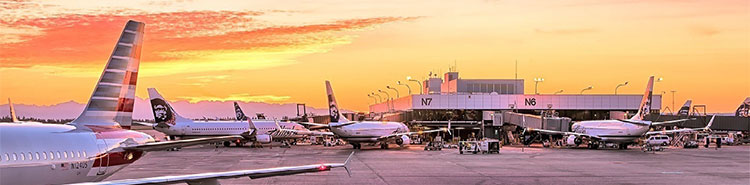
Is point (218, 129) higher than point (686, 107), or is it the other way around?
point (686, 107)

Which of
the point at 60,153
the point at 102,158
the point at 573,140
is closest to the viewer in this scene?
the point at 60,153

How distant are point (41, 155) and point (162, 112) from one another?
79772mm

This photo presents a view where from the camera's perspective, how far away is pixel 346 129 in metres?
84.8

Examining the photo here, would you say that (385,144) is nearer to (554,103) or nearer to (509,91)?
(554,103)

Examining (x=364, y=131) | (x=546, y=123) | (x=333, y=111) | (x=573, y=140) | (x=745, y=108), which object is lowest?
(x=573, y=140)

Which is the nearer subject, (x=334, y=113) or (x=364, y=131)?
(x=364, y=131)

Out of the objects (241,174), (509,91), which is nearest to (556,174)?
(241,174)

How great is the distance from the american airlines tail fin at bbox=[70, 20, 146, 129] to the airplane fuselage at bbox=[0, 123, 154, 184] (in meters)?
0.70

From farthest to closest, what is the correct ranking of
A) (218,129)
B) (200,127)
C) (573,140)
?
(218,129) < (200,127) < (573,140)

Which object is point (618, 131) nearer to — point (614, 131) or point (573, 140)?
point (614, 131)

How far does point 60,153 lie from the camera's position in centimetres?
2123

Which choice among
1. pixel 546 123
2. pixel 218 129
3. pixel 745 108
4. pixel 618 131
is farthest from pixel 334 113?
pixel 745 108

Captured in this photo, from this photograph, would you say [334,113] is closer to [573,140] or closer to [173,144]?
[573,140]

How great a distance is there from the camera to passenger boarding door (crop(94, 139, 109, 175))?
2270 centimetres
